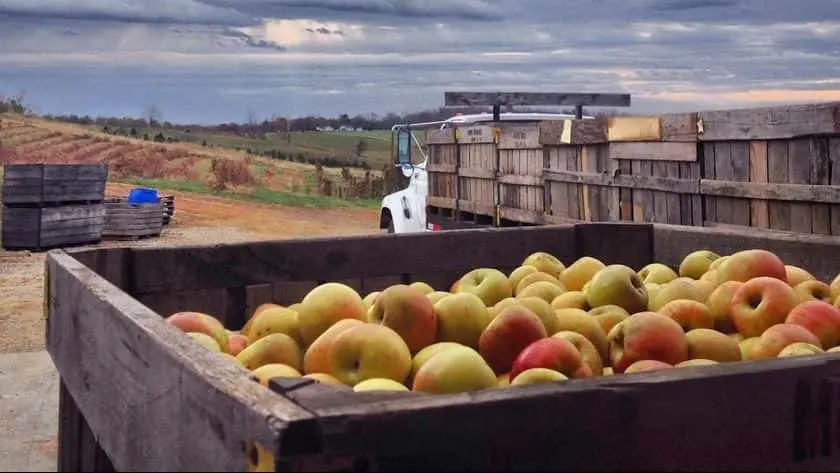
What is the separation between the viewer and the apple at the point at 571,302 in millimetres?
3383

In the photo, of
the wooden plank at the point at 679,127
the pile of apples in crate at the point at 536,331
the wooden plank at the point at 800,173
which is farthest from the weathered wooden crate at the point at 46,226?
the pile of apples in crate at the point at 536,331

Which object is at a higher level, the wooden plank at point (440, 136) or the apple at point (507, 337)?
the wooden plank at point (440, 136)

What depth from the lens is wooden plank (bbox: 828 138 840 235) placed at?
7145mm

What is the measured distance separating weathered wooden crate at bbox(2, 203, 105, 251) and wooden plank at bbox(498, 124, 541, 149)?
1146 cm

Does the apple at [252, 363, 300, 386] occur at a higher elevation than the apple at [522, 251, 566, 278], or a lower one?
lower

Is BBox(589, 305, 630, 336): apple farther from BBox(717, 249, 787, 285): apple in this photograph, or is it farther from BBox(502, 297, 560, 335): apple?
Result: BBox(717, 249, 787, 285): apple

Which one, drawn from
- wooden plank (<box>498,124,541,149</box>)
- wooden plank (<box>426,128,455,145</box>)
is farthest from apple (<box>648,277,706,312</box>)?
wooden plank (<box>426,128,455,145</box>)

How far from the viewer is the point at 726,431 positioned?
1746mm

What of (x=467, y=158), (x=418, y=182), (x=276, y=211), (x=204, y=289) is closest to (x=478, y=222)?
(x=467, y=158)

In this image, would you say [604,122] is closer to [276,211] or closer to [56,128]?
[276,211]

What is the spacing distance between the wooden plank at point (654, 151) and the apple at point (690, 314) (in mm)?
5885

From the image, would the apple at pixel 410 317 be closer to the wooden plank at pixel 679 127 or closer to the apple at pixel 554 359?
the apple at pixel 554 359

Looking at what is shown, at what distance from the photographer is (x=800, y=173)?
750 centimetres

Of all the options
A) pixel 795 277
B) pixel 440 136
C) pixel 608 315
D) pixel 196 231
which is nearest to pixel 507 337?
pixel 608 315
